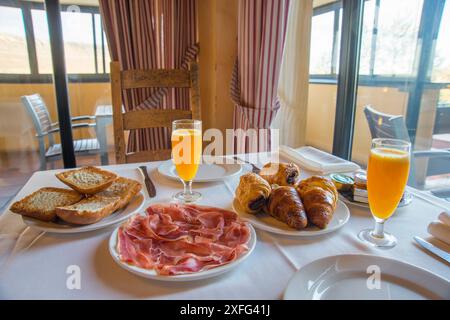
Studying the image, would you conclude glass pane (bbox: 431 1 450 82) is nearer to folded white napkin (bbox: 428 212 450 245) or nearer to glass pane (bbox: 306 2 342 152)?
glass pane (bbox: 306 2 342 152)

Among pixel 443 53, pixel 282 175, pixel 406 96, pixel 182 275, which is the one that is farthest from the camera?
pixel 406 96

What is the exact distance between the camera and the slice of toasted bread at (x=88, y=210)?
63 cm

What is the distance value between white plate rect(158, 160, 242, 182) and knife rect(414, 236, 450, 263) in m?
0.51

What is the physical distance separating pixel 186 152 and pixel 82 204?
0.93ft

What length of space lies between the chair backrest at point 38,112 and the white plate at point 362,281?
243cm

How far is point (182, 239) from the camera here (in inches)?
23.1

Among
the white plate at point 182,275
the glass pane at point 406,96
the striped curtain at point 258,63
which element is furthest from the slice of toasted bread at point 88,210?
the glass pane at point 406,96

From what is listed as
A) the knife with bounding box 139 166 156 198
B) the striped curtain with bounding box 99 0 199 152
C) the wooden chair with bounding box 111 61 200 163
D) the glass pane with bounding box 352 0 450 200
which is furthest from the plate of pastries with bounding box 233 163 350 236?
the striped curtain with bounding box 99 0 199 152

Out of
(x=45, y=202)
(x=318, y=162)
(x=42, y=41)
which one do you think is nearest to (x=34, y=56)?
(x=42, y=41)

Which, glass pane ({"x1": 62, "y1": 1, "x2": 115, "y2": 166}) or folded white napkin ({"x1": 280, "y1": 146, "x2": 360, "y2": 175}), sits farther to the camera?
glass pane ({"x1": 62, "y1": 1, "x2": 115, "y2": 166})

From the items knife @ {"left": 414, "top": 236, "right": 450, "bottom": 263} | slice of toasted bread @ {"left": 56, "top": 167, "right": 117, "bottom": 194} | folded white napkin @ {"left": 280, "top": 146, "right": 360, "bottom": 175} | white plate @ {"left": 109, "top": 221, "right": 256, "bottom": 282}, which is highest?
slice of toasted bread @ {"left": 56, "top": 167, "right": 117, "bottom": 194}

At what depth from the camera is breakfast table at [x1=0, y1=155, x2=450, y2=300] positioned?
1.58ft

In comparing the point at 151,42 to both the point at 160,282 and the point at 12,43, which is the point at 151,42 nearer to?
the point at 12,43

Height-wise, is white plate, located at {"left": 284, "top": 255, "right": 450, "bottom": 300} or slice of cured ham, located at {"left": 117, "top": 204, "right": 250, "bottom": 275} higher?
slice of cured ham, located at {"left": 117, "top": 204, "right": 250, "bottom": 275}
